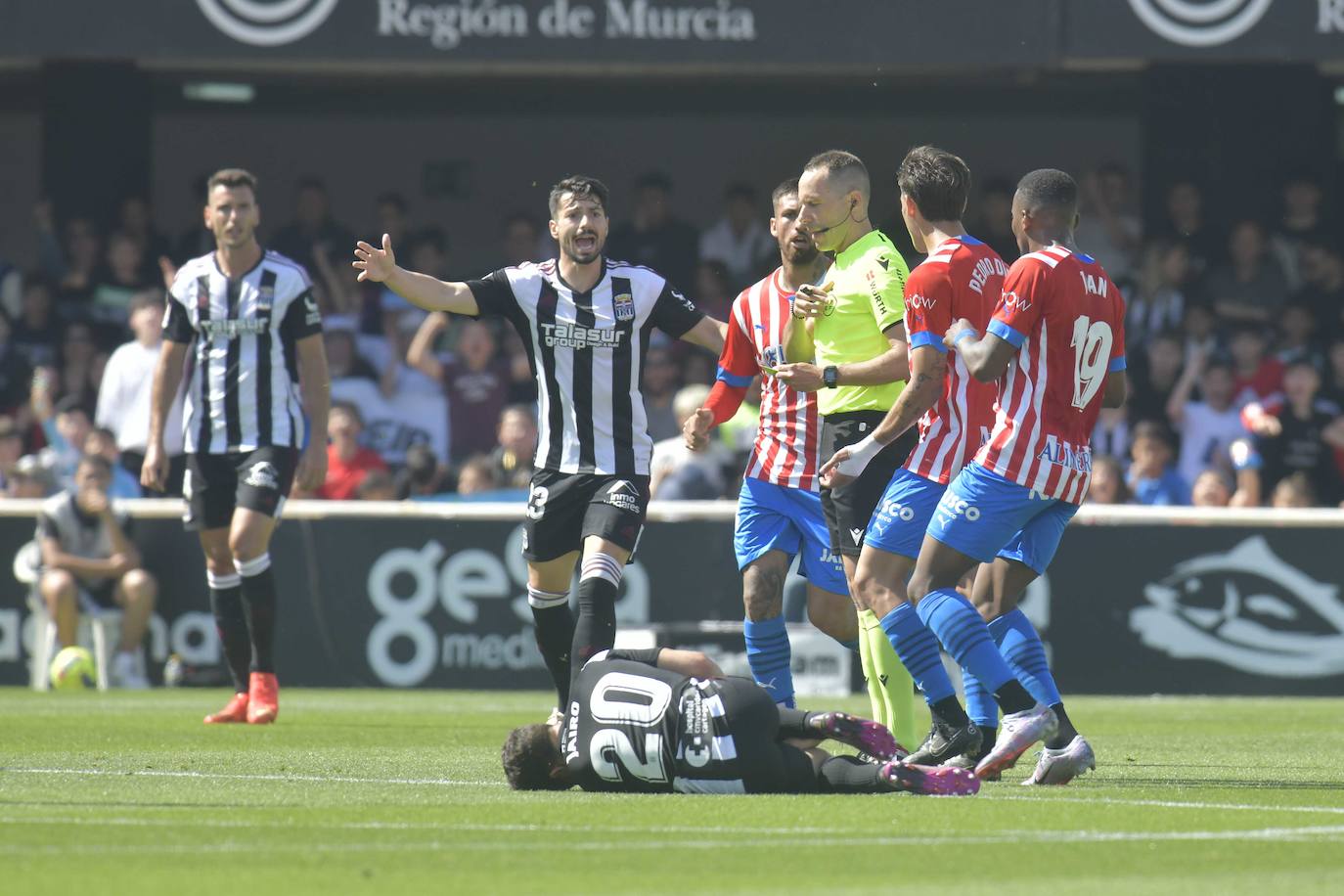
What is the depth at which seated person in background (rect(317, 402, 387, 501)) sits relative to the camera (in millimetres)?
16062

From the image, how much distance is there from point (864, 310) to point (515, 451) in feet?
25.6

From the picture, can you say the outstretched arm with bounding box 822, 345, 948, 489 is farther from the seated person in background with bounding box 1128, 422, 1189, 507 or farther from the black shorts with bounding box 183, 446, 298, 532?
the seated person in background with bounding box 1128, 422, 1189, 507

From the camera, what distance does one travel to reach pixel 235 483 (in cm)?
1095

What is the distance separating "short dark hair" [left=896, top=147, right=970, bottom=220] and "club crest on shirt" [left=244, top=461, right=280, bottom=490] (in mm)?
4172

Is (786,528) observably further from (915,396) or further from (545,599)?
(915,396)

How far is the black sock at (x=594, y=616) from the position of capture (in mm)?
8117

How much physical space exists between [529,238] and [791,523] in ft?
33.8

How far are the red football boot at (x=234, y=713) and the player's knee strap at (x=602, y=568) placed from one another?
10.4 feet

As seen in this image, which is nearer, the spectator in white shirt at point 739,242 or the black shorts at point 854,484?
the black shorts at point 854,484

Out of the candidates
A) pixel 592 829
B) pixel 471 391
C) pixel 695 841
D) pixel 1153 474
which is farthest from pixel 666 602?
pixel 695 841

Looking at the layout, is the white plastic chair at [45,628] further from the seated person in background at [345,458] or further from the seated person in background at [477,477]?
the seated person in background at [477,477]

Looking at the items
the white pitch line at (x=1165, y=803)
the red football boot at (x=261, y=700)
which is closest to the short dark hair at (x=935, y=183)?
the white pitch line at (x=1165, y=803)

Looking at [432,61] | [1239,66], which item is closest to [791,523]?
[432,61]

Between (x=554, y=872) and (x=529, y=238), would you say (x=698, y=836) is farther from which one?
(x=529, y=238)
